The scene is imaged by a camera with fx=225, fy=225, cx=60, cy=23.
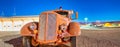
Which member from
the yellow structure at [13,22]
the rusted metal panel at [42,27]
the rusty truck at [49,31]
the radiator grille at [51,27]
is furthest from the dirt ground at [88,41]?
the yellow structure at [13,22]

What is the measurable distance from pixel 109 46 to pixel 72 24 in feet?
11.7

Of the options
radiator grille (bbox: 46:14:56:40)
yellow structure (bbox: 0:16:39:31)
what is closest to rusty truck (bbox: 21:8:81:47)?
radiator grille (bbox: 46:14:56:40)

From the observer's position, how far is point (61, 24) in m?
11.9

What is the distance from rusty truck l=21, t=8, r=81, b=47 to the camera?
36.8 feet

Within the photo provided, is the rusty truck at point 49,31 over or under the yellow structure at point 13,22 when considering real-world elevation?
under

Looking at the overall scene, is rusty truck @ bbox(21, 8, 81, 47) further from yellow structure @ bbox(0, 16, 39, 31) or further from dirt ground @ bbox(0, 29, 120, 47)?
yellow structure @ bbox(0, 16, 39, 31)

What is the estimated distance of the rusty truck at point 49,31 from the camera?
36.8 ft

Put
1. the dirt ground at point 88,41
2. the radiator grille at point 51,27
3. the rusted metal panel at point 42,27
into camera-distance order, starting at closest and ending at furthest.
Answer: the radiator grille at point 51,27, the rusted metal panel at point 42,27, the dirt ground at point 88,41

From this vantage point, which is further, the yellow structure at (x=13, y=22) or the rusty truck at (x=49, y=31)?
the yellow structure at (x=13, y=22)

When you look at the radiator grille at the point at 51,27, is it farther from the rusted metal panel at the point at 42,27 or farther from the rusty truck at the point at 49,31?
the rusted metal panel at the point at 42,27

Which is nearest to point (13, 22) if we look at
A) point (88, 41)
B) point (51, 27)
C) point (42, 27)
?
point (88, 41)

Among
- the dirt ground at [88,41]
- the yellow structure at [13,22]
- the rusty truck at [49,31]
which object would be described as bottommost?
the dirt ground at [88,41]

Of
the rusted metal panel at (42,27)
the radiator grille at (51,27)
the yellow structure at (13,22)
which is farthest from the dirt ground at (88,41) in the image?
the yellow structure at (13,22)

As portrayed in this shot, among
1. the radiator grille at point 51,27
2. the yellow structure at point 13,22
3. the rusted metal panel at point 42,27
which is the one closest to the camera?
the radiator grille at point 51,27
